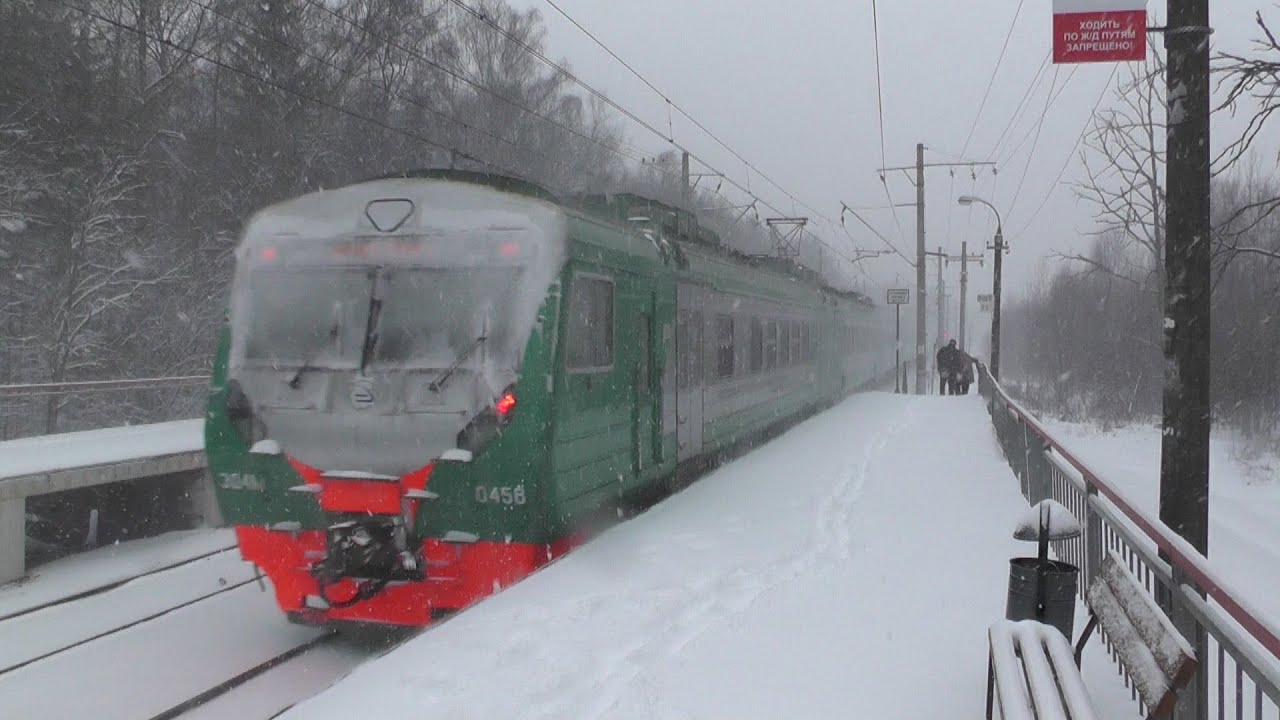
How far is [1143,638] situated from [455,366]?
4.35m

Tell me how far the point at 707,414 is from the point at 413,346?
18.1 ft

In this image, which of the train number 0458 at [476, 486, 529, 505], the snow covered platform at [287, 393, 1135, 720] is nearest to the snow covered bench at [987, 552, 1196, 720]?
the snow covered platform at [287, 393, 1135, 720]

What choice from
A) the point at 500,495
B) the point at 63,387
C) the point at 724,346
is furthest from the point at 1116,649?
the point at 63,387

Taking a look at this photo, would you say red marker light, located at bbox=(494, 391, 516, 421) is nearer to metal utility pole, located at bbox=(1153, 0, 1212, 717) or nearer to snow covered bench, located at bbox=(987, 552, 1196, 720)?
snow covered bench, located at bbox=(987, 552, 1196, 720)

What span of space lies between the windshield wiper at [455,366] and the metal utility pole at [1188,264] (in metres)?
4.18

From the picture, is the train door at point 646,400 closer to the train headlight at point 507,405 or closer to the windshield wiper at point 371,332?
the train headlight at point 507,405

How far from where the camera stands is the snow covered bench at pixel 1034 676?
3717 millimetres

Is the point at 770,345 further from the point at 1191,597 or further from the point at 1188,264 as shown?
the point at 1191,597

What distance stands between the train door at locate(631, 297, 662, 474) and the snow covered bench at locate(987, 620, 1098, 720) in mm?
4699

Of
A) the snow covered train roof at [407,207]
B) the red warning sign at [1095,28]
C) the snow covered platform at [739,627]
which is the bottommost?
the snow covered platform at [739,627]

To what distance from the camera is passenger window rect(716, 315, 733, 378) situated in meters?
12.5

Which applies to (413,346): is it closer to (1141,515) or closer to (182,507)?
(1141,515)

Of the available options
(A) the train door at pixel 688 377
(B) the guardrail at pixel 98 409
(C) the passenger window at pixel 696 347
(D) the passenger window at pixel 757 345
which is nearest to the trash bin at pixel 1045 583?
(A) the train door at pixel 688 377

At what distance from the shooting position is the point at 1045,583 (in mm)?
5230
